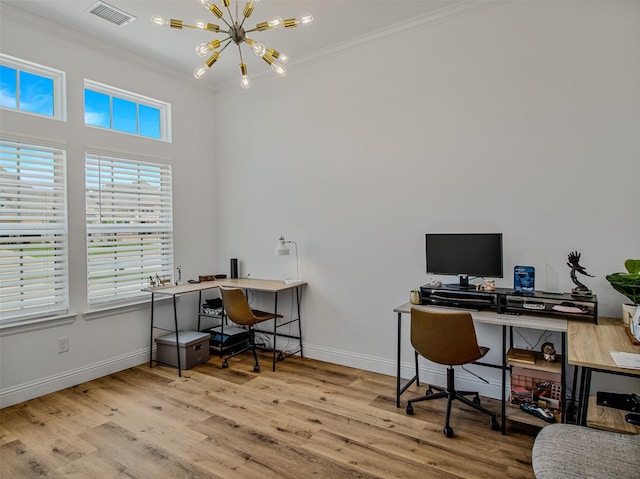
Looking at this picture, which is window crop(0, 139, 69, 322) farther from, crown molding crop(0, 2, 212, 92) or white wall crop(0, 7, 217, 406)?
crown molding crop(0, 2, 212, 92)

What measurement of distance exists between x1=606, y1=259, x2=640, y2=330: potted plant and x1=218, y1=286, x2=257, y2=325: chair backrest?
114 inches

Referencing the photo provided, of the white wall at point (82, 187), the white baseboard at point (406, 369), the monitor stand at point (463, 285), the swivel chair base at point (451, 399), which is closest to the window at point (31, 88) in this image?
the white wall at point (82, 187)

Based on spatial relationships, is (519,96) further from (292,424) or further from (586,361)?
(292,424)

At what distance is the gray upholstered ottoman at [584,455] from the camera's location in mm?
1417

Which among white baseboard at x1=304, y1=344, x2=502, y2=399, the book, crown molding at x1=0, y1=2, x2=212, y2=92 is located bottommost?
white baseboard at x1=304, y1=344, x2=502, y2=399

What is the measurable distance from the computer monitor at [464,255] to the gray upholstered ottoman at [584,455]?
1353 millimetres

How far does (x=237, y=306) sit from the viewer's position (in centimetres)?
377

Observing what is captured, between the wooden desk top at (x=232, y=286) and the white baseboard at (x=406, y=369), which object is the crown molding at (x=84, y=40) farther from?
the white baseboard at (x=406, y=369)

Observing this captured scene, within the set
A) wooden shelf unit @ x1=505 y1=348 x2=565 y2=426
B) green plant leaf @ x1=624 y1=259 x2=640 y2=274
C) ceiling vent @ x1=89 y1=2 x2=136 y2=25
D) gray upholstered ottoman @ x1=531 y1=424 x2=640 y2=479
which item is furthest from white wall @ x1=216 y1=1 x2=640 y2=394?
ceiling vent @ x1=89 y1=2 x2=136 y2=25

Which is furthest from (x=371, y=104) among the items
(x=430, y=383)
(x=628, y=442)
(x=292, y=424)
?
(x=628, y=442)

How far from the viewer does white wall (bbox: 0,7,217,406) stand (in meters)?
3.19

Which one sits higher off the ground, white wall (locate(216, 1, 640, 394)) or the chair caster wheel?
white wall (locate(216, 1, 640, 394))

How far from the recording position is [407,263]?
353 centimetres

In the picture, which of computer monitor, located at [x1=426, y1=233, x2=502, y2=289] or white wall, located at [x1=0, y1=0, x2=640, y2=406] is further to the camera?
computer monitor, located at [x1=426, y1=233, x2=502, y2=289]
